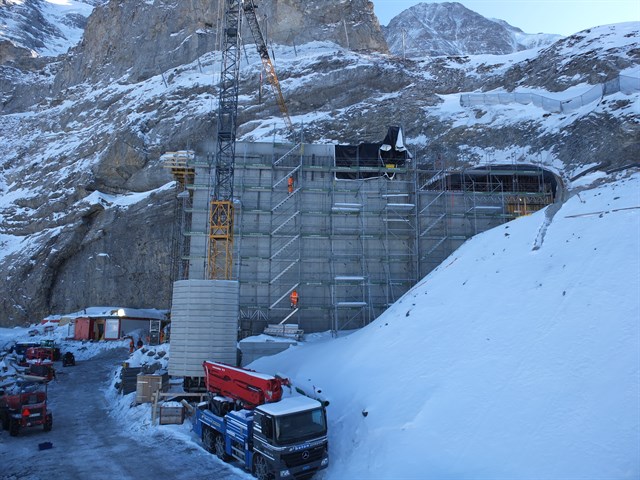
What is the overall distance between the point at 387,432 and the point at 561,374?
13.4 ft

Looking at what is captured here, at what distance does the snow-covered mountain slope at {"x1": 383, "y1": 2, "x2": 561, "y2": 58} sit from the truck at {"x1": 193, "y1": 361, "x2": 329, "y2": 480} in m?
113

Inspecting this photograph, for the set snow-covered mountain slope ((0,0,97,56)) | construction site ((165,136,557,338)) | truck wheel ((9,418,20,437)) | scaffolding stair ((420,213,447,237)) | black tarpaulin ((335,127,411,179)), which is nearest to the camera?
truck wheel ((9,418,20,437))

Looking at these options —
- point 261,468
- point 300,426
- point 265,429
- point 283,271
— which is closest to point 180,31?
point 283,271

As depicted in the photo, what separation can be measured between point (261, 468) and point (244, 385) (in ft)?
10.1

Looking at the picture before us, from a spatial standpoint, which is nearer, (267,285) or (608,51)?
(267,285)

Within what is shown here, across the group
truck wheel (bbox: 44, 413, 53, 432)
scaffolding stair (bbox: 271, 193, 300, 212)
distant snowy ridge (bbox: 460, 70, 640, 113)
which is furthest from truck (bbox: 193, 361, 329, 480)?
distant snowy ridge (bbox: 460, 70, 640, 113)

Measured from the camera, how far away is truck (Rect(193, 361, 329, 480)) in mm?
10547

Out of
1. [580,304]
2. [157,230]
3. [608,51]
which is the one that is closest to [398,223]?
[580,304]

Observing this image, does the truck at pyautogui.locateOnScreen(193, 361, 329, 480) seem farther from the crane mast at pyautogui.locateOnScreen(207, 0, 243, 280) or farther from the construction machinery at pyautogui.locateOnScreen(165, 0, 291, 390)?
the crane mast at pyautogui.locateOnScreen(207, 0, 243, 280)

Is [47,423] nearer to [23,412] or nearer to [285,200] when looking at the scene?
[23,412]

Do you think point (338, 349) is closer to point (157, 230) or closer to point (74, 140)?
point (157, 230)

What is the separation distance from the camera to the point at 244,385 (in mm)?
13672

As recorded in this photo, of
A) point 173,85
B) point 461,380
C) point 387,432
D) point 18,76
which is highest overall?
point 18,76

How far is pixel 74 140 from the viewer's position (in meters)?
60.5
